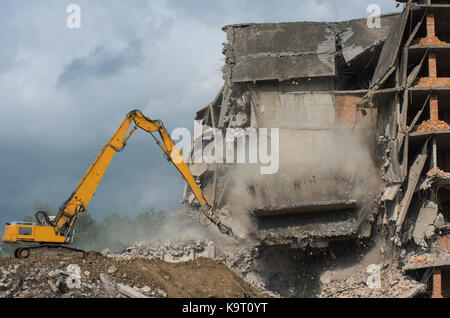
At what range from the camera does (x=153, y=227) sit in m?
30.6

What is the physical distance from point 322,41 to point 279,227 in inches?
285

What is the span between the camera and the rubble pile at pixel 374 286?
685 inches

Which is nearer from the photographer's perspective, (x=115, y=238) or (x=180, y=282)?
(x=180, y=282)

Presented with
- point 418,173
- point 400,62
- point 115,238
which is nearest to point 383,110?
point 400,62

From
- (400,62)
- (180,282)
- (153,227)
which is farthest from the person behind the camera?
(153,227)

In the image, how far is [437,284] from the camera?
17.6 meters

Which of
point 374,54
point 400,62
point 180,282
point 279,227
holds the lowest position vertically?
point 180,282

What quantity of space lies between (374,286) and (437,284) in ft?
6.56

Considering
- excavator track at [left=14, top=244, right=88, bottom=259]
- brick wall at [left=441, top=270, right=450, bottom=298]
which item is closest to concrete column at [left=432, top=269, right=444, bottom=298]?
brick wall at [left=441, top=270, right=450, bottom=298]

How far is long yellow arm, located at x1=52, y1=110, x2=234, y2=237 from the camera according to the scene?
16.6 meters

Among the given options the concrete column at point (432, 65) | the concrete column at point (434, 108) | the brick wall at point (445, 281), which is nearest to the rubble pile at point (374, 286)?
the brick wall at point (445, 281)

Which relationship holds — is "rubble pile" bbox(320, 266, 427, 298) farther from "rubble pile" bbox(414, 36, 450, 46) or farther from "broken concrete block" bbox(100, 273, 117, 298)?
"broken concrete block" bbox(100, 273, 117, 298)

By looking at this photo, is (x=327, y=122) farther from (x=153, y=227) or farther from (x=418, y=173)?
(x=153, y=227)

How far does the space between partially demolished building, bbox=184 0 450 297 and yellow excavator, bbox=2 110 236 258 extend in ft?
11.0
